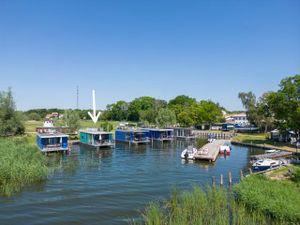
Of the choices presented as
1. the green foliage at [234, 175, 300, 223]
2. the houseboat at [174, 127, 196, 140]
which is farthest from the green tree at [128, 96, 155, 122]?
the green foliage at [234, 175, 300, 223]

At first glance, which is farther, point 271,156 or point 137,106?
point 137,106

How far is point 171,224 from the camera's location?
46.1 ft

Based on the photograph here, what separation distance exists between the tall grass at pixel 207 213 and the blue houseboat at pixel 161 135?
45.5 meters

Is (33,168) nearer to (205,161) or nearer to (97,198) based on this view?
(97,198)

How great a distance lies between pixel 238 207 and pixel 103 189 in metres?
12.7

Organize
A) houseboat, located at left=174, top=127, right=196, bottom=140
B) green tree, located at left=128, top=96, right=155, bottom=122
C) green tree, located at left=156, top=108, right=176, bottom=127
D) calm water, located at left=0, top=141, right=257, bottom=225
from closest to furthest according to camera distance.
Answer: calm water, located at left=0, top=141, right=257, bottom=225
houseboat, located at left=174, top=127, right=196, bottom=140
green tree, located at left=156, top=108, right=176, bottom=127
green tree, located at left=128, top=96, right=155, bottom=122

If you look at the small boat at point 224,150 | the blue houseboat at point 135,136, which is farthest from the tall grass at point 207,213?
the blue houseboat at point 135,136

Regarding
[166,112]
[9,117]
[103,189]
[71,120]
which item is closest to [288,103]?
[103,189]

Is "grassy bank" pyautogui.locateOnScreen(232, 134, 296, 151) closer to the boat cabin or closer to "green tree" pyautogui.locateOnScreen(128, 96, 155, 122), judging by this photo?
the boat cabin

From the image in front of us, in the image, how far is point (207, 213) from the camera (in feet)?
53.7

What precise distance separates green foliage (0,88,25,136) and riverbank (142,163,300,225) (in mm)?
49367

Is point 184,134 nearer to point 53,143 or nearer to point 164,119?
point 164,119

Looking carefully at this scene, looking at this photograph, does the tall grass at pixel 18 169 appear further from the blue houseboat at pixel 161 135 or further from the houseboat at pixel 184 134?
the houseboat at pixel 184 134

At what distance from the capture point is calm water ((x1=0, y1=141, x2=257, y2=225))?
1803cm
